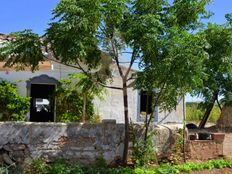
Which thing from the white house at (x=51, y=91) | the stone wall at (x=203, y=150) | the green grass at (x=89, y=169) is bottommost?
the green grass at (x=89, y=169)

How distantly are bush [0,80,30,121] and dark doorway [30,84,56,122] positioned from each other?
1.82 metres

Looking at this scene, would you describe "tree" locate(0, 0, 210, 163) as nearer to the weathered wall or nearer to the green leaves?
the green leaves

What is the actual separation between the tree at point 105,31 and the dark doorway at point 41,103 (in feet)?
21.7

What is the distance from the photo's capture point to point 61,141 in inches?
360

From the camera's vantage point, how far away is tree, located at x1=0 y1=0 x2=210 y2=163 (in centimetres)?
788

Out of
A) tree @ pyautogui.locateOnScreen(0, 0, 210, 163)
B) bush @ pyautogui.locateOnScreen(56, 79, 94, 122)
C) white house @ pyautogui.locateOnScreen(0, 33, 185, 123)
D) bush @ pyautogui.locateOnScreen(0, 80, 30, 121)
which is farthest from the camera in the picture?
white house @ pyautogui.locateOnScreen(0, 33, 185, 123)

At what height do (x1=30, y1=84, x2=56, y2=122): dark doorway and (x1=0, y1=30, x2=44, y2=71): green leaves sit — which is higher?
(x1=0, y1=30, x2=44, y2=71): green leaves

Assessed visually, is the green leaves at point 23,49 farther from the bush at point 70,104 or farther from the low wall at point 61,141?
the bush at point 70,104

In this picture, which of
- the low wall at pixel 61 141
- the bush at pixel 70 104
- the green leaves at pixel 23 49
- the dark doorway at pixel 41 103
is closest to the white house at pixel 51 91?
the dark doorway at pixel 41 103

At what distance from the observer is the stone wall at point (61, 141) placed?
872cm

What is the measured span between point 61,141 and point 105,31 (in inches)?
103

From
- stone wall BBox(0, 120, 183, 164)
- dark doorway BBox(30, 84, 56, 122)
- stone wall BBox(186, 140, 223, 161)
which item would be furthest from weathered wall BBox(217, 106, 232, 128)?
stone wall BBox(0, 120, 183, 164)

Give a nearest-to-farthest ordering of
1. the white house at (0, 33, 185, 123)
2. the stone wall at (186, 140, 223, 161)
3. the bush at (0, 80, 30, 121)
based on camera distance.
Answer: the stone wall at (186, 140, 223, 161)
the bush at (0, 80, 30, 121)
the white house at (0, 33, 185, 123)

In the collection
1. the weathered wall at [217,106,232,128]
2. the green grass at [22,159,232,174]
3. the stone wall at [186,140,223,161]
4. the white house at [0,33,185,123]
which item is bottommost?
the green grass at [22,159,232,174]
